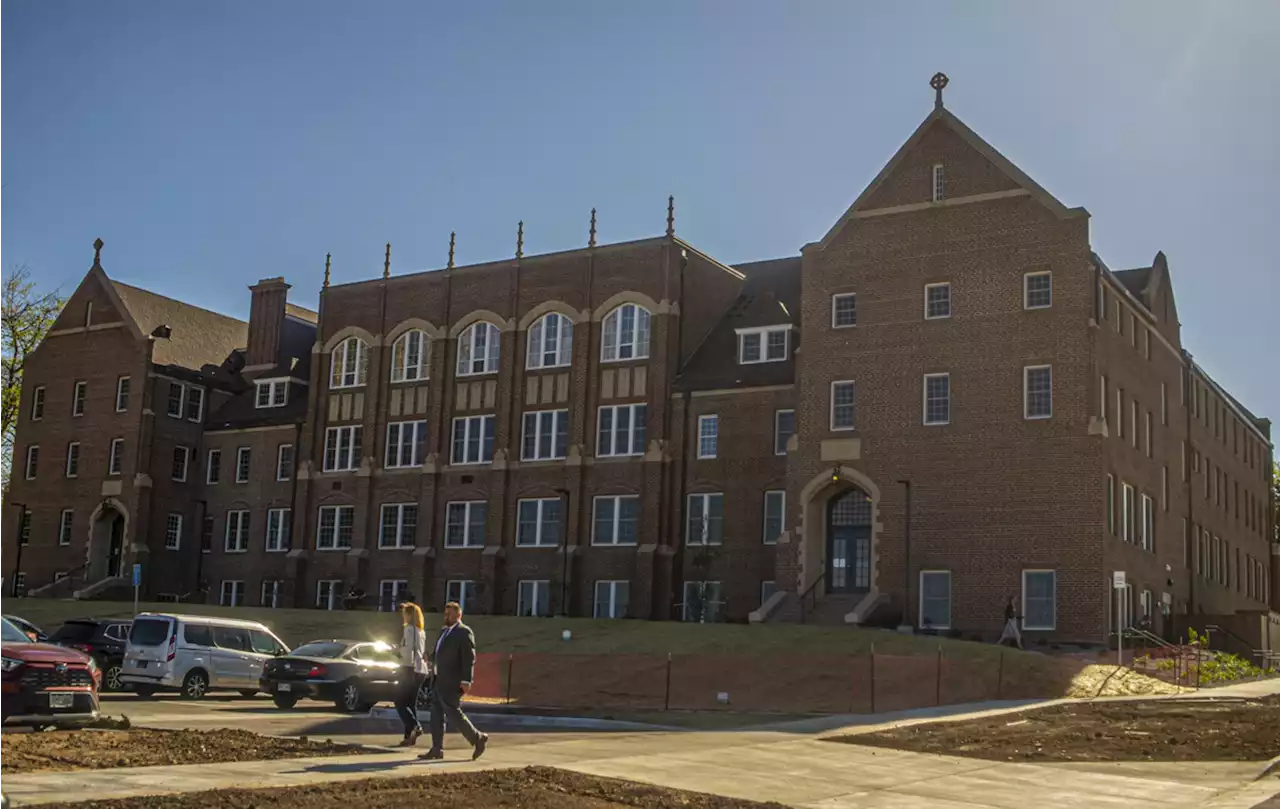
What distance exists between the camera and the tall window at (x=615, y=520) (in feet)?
174

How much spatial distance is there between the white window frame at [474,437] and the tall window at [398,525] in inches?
113

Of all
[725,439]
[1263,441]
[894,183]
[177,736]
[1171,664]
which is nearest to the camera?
[177,736]

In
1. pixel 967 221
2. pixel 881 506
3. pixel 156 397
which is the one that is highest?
pixel 967 221

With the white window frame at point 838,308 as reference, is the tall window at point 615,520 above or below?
below

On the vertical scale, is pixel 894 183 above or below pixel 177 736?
above

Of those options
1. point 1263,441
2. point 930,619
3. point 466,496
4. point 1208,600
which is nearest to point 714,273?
point 466,496

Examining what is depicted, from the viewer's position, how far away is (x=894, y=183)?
1841 inches

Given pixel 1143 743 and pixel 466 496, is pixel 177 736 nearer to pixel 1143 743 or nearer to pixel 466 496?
pixel 1143 743

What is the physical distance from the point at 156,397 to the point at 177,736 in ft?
167

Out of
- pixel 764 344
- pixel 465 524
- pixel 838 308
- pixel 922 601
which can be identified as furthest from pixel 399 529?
pixel 922 601

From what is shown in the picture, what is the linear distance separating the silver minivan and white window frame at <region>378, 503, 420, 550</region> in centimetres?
2832

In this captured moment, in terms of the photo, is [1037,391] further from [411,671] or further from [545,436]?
[411,671]

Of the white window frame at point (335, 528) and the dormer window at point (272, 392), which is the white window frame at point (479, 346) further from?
the dormer window at point (272, 392)

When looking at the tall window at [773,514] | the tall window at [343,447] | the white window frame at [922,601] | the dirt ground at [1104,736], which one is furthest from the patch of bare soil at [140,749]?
the tall window at [343,447]
